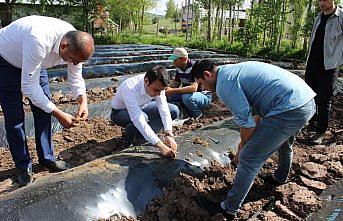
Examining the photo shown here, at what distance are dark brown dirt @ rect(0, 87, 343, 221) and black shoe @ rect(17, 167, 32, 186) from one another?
0.20 ft

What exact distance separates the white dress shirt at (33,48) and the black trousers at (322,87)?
107 inches

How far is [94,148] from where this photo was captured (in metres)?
3.64

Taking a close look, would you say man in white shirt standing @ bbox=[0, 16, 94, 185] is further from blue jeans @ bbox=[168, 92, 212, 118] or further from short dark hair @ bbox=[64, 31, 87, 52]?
blue jeans @ bbox=[168, 92, 212, 118]

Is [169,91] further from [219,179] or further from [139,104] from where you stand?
[219,179]

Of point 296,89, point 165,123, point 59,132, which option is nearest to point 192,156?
point 165,123

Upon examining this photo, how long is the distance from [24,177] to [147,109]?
54.0 inches

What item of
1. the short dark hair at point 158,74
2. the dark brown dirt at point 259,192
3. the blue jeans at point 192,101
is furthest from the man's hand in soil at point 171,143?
the blue jeans at point 192,101

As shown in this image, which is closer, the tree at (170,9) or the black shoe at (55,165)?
the black shoe at (55,165)

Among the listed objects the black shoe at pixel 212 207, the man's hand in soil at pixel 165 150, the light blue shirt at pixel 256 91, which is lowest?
the black shoe at pixel 212 207

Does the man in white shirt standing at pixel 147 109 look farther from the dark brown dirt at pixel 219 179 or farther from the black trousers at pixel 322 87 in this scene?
the black trousers at pixel 322 87

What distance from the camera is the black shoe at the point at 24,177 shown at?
2.74 m

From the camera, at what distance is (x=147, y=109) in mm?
3643

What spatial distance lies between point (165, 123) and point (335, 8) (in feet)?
7.51

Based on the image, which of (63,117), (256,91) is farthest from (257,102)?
(63,117)
